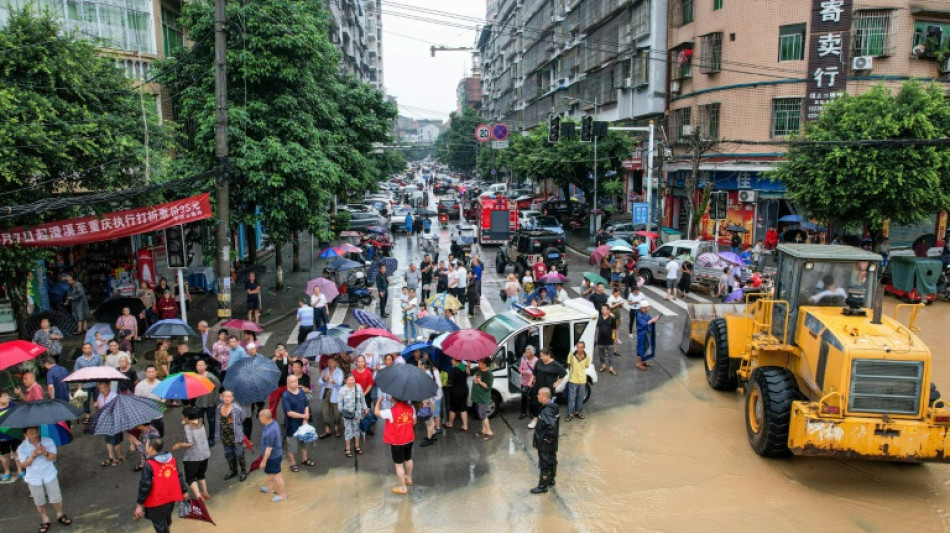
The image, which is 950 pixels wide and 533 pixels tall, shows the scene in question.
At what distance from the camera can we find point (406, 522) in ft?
27.6

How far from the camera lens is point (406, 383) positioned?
901 centimetres

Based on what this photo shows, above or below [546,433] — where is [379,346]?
above

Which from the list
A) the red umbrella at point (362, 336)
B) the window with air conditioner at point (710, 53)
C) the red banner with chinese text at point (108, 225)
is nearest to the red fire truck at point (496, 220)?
the window with air conditioner at point (710, 53)

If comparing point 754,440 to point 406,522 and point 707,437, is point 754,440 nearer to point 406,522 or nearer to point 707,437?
point 707,437

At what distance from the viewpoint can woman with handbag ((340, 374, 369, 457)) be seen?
32.7 feet

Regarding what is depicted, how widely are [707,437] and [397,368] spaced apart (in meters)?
5.39

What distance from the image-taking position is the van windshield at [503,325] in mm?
11961

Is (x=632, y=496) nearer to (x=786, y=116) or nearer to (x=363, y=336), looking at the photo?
(x=363, y=336)

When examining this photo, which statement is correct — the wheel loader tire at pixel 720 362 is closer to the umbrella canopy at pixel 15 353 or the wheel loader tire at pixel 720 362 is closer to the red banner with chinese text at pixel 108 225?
the red banner with chinese text at pixel 108 225

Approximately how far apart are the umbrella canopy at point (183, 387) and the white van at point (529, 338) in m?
4.36

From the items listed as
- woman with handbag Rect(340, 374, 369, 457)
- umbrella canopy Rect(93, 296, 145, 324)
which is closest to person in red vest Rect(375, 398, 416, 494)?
woman with handbag Rect(340, 374, 369, 457)

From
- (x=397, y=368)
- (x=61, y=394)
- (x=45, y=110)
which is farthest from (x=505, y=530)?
(x=45, y=110)

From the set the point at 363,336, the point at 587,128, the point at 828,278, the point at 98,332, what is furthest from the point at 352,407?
the point at 587,128

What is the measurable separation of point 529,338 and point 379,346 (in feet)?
9.07
